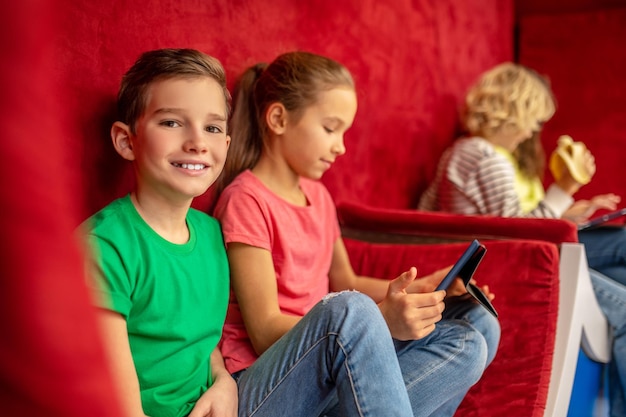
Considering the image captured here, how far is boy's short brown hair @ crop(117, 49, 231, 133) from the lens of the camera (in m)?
1.02

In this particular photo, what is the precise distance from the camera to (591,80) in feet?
8.53

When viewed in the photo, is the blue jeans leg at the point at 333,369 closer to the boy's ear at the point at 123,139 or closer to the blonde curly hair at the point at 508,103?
the boy's ear at the point at 123,139

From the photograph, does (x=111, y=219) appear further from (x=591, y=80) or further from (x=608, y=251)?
(x=591, y=80)

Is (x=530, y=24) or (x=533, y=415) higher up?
(x=530, y=24)

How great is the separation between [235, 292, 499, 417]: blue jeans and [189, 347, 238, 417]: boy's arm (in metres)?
0.01

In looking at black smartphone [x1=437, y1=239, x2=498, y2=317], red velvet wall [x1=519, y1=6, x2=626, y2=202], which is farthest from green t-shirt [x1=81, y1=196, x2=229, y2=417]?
red velvet wall [x1=519, y1=6, x2=626, y2=202]

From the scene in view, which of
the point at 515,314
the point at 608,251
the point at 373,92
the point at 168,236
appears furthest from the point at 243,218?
the point at 608,251

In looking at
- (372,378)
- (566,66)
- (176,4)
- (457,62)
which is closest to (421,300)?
(372,378)

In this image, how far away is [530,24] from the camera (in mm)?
A: 2752

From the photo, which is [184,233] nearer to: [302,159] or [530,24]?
[302,159]

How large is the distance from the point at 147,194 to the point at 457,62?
159 cm

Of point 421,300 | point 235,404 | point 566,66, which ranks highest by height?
point 566,66

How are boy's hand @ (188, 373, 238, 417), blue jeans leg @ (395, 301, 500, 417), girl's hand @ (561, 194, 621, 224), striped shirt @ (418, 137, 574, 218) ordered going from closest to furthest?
boy's hand @ (188, 373, 238, 417)
blue jeans leg @ (395, 301, 500, 417)
striped shirt @ (418, 137, 574, 218)
girl's hand @ (561, 194, 621, 224)

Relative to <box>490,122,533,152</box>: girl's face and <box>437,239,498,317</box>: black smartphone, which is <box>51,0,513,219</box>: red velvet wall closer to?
<box>490,122,533,152</box>: girl's face
